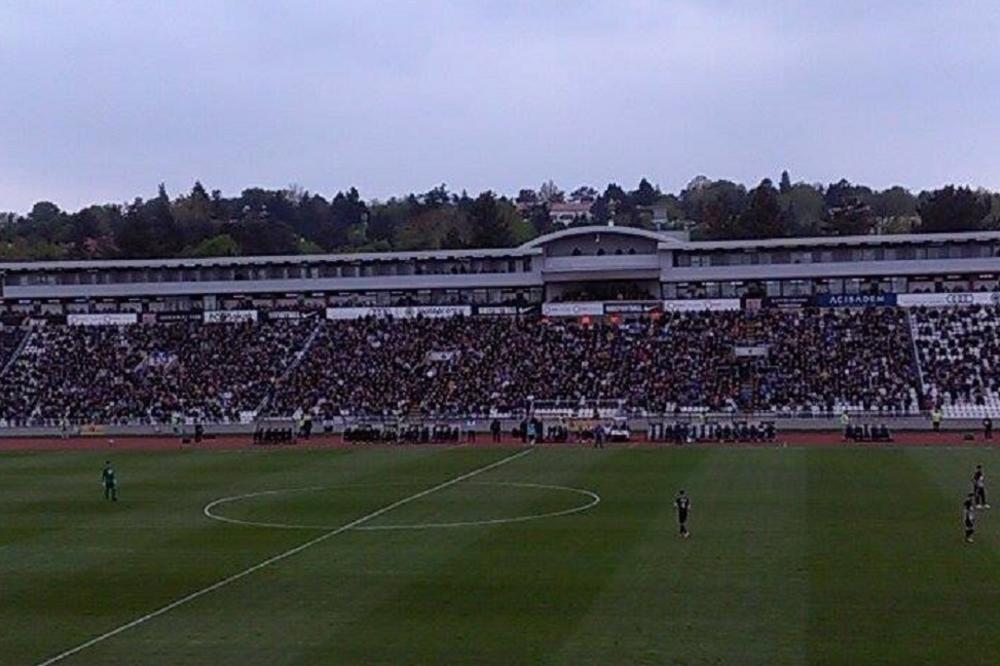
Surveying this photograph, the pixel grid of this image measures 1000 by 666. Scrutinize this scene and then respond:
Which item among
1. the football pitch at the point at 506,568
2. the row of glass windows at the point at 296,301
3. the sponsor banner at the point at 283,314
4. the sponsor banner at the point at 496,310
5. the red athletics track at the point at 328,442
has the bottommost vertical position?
the football pitch at the point at 506,568

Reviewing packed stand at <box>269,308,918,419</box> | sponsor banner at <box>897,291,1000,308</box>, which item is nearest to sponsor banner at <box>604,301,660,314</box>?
packed stand at <box>269,308,918,419</box>

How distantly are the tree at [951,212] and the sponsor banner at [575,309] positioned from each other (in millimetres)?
54320

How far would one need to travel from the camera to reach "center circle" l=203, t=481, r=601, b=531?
36750mm

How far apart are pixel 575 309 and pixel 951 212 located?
191ft

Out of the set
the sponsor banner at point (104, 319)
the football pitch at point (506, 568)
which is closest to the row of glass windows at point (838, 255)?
the sponsor banner at point (104, 319)

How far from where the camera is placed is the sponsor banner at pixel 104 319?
304 ft

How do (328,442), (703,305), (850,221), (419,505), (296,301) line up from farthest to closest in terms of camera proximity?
1. (850,221)
2. (296,301)
3. (703,305)
4. (328,442)
5. (419,505)

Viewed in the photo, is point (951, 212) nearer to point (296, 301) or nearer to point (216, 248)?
point (296, 301)

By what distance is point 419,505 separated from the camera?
134 ft

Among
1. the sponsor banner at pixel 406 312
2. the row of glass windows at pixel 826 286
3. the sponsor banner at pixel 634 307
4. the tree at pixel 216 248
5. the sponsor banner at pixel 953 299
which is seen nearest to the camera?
the sponsor banner at pixel 953 299

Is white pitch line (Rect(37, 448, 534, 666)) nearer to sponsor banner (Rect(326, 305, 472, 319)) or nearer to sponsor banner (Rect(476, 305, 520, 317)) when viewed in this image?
sponsor banner (Rect(476, 305, 520, 317))

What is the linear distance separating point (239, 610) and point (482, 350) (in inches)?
2254

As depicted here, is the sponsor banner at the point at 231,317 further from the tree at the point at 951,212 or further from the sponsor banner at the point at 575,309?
the tree at the point at 951,212

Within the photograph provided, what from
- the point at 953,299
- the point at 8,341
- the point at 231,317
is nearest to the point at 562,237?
the point at 231,317
